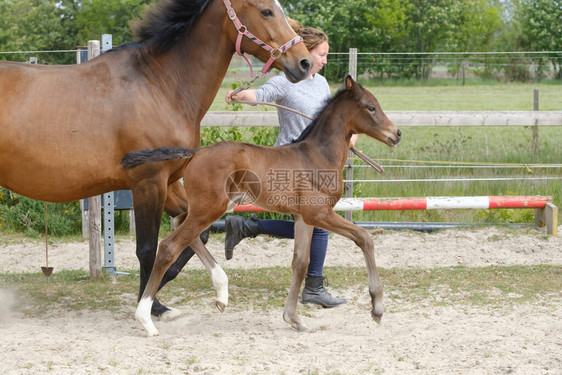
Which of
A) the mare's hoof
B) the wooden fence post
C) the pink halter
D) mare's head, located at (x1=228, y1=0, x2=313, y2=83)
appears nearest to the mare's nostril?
mare's head, located at (x1=228, y1=0, x2=313, y2=83)

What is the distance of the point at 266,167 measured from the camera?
4.39 meters

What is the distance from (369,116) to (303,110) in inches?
25.9

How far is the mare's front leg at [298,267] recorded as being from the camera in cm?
459

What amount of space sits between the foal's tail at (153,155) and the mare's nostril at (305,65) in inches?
34.1

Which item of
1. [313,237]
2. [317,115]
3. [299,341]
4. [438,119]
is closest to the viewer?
[299,341]

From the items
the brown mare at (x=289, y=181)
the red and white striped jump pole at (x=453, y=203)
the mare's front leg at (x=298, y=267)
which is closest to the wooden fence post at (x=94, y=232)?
the brown mare at (x=289, y=181)

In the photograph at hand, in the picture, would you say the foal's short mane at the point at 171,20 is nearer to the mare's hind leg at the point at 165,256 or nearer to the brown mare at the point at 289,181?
the brown mare at the point at 289,181

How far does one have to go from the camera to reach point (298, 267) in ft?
15.4

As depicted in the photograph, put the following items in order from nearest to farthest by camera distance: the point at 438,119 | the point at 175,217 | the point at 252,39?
the point at 252,39 → the point at 175,217 → the point at 438,119

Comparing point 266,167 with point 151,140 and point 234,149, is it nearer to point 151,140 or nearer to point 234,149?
point 234,149

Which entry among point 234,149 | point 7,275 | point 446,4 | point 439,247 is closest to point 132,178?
point 234,149

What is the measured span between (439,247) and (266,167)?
3169mm

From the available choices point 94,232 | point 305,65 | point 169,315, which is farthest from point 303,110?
point 94,232

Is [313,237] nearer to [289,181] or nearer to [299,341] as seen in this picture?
[289,181]
